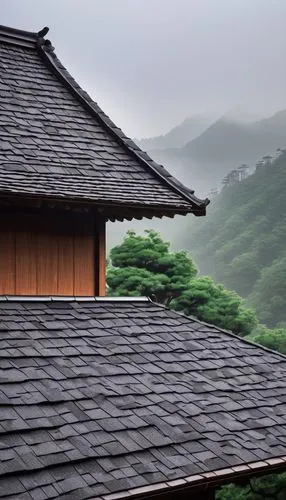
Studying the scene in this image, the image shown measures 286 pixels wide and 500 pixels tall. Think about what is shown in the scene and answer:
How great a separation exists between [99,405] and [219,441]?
948 mm

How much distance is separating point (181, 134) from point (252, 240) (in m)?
59.3

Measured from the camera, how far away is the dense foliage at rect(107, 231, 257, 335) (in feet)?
55.2

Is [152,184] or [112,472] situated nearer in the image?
[112,472]

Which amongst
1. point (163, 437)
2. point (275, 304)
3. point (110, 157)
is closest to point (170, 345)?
point (163, 437)

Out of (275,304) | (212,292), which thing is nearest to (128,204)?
(212,292)

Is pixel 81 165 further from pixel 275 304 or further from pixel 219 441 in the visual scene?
pixel 275 304

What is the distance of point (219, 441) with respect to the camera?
5.40 metres

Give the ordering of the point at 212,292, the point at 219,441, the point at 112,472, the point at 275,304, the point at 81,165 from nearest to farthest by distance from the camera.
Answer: the point at 112,472
the point at 219,441
the point at 81,165
the point at 212,292
the point at 275,304

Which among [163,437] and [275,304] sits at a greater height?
[163,437]

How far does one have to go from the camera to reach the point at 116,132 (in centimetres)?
845

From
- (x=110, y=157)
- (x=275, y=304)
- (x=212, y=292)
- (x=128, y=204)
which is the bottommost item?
(x=275, y=304)

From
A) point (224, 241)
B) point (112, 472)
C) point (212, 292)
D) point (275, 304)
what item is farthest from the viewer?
point (224, 241)

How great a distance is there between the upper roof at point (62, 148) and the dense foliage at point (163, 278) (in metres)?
8.03

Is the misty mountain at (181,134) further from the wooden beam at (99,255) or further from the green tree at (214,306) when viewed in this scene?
the wooden beam at (99,255)
